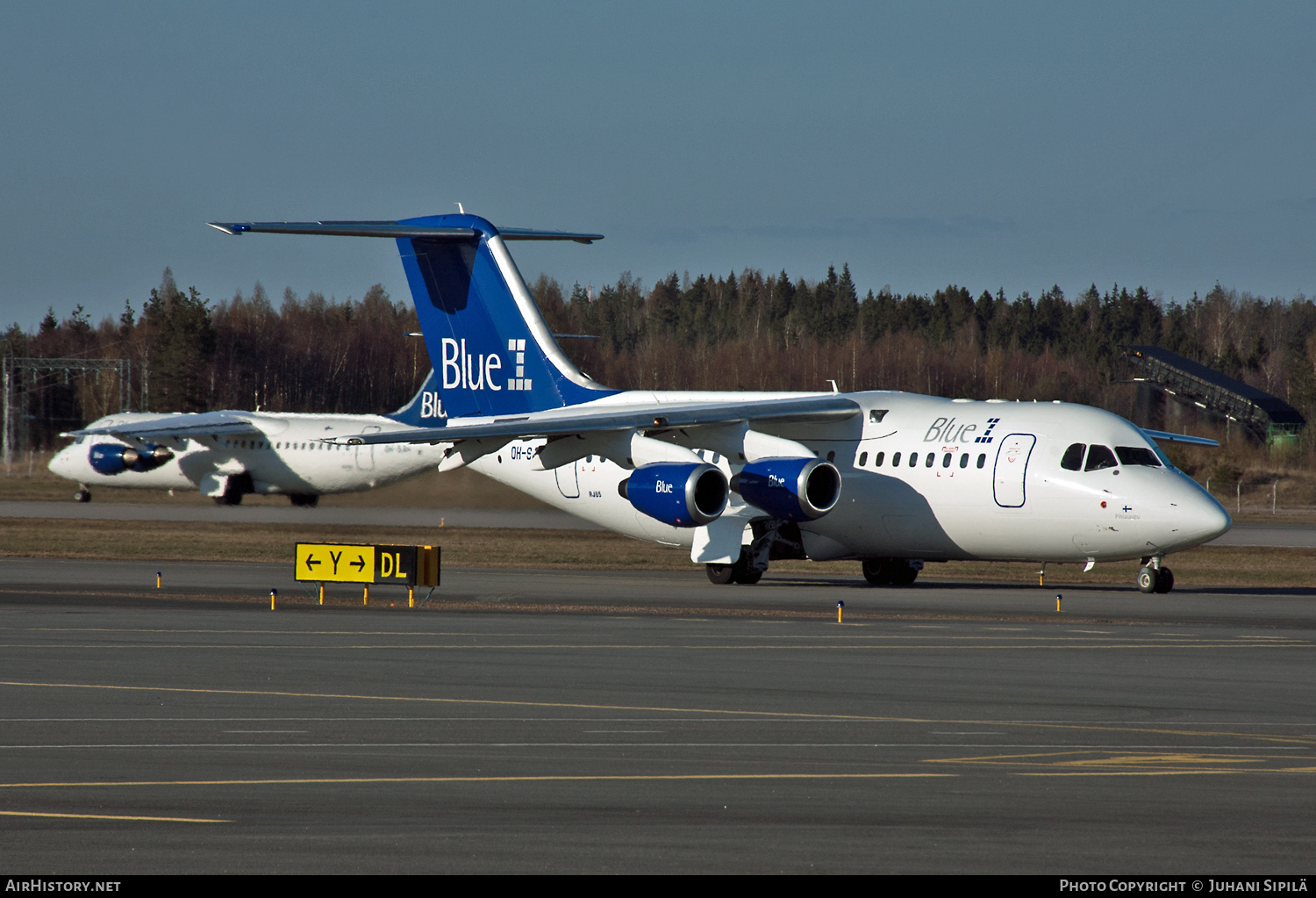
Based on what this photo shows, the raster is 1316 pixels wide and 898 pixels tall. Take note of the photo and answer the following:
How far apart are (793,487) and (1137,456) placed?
19.6ft

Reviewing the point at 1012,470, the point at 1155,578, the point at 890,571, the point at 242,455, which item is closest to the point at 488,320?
the point at 890,571

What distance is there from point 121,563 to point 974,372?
252 feet

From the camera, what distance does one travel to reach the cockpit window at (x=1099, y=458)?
26.9m

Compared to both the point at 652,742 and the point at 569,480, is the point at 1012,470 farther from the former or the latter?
the point at 652,742

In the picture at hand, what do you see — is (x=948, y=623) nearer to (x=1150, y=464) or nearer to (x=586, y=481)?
(x=1150, y=464)

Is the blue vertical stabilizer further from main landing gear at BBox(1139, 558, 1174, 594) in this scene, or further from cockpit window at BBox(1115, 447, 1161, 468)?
main landing gear at BBox(1139, 558, 1174, 594)

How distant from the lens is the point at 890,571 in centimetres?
3114

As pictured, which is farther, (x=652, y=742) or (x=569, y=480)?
(x=569, y=480)

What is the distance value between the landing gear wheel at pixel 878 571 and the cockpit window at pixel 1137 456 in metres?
5.71

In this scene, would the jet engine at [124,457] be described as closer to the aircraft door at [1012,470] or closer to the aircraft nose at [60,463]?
the aircraft nose at [60,463]

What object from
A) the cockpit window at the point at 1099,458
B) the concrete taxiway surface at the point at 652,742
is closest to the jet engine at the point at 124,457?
the concrete taxiway surface at the point at 652,742

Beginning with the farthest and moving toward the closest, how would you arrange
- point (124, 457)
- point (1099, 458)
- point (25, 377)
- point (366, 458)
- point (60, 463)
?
point (25, 377)
point (60, 463)
point (124, 457)
point (366, 458)
point (1099, 458)

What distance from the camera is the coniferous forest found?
100125 millimetres

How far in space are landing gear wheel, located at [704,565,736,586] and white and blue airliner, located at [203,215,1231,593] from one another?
0.12 ft
